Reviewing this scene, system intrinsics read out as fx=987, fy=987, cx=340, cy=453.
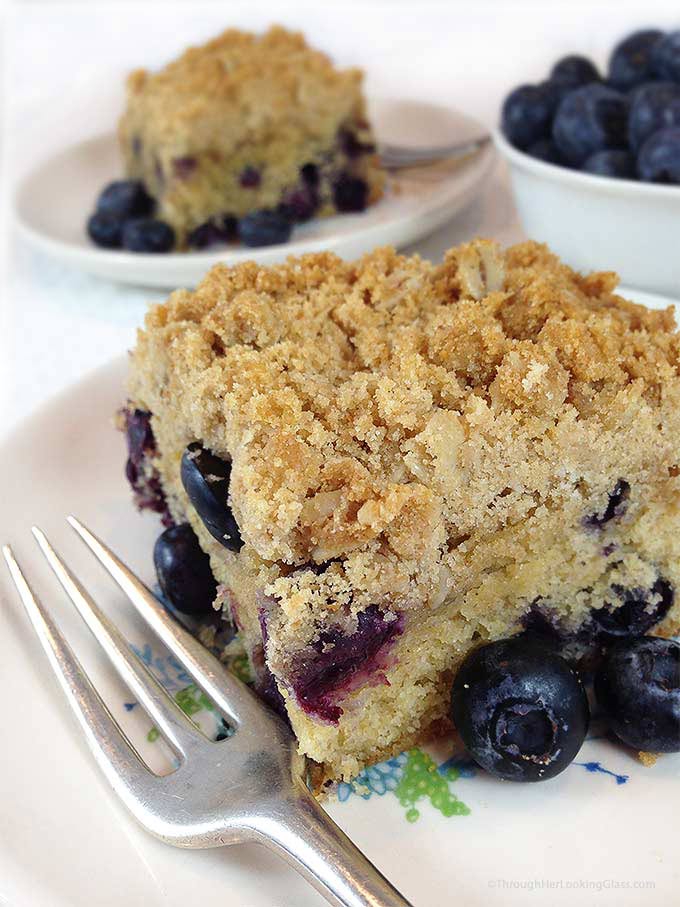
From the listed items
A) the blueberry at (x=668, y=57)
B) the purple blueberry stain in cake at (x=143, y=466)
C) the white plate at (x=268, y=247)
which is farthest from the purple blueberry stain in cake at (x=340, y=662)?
the blueberry at (x=668, y=57)

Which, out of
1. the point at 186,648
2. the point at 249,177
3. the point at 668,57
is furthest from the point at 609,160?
the point at 186,648

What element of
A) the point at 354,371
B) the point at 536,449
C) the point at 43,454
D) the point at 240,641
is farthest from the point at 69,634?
the point at 536,449

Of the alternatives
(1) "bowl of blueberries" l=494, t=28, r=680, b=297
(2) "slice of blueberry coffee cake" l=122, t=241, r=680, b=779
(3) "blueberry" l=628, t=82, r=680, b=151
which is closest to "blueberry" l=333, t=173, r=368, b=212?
(1) "bowl of blueberries" l=494, t=28, r=680, b=297

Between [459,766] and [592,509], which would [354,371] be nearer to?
[592,509]

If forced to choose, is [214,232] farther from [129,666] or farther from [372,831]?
[372,831]

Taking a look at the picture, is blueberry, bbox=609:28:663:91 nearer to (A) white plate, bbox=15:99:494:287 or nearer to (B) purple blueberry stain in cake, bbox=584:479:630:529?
(A) white plate, bbox=15:99:494:287

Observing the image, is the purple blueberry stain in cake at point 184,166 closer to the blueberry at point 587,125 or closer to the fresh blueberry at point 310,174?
the fresh blueberry at point 310,174
